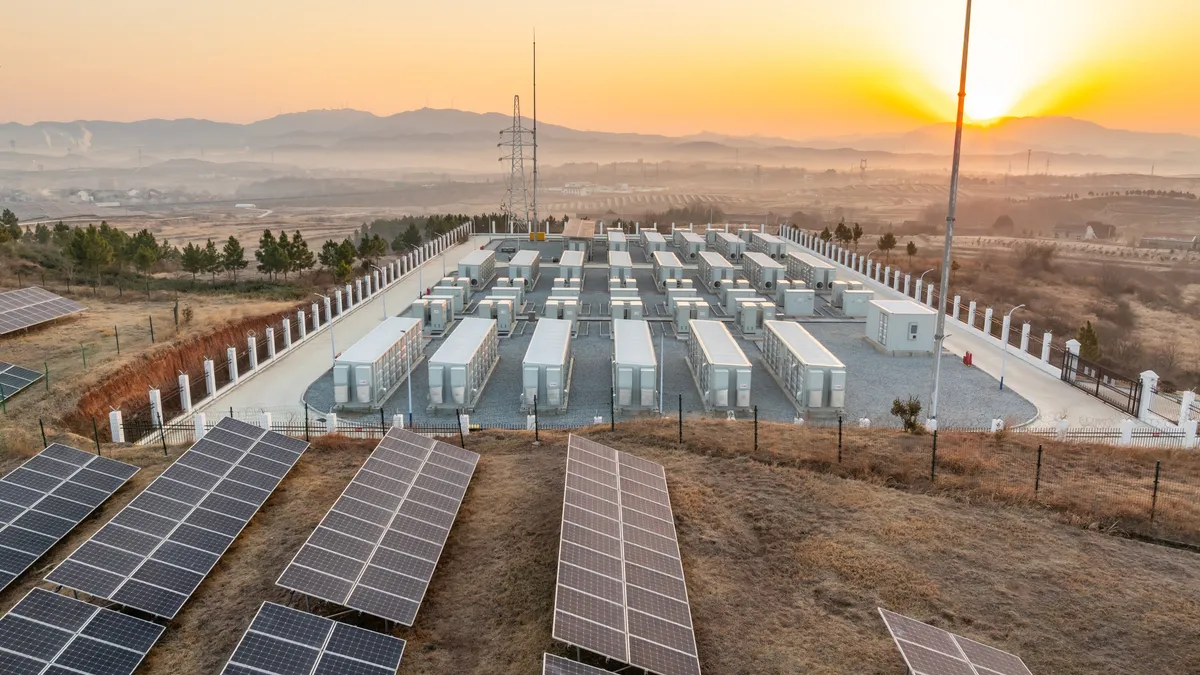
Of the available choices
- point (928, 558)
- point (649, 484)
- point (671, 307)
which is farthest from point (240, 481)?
point (671, 307)

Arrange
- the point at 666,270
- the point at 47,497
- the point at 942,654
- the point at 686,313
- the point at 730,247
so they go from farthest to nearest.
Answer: the point at 730,247
the point at 666,270
the point at 686,313
the point at 47,497
the point at 942,654

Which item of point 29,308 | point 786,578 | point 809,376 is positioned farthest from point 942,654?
point 29,308

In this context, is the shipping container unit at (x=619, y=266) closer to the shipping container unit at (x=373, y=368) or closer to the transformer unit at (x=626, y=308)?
the transformer unit at (x=626, y=308)

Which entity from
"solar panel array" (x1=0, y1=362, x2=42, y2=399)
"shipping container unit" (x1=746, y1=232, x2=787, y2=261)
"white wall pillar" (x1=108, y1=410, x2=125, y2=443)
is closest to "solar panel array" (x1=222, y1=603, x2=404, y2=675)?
"white wall pillar" (x1=108, y1=410, x2=125, y2=443)

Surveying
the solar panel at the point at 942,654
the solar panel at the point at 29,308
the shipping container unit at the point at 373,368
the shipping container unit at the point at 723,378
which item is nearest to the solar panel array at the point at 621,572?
the solar panel at the point at 942,654

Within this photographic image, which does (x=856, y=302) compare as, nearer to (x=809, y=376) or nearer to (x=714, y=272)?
(x=714, y=272)
